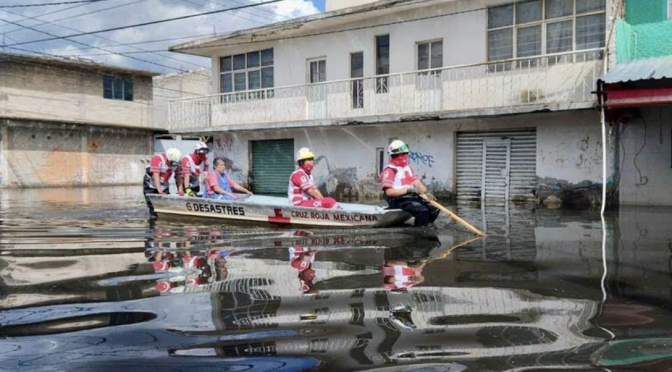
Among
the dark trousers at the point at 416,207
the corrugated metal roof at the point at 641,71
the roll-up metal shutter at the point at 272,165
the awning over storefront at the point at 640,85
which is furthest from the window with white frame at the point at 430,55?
the dark trousers at the point at 416,207

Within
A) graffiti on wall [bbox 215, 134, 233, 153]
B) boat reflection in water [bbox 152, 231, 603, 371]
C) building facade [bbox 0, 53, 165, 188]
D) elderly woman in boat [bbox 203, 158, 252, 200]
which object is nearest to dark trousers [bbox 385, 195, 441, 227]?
boat reflection in water [bbox 152, 231, 603, 371]

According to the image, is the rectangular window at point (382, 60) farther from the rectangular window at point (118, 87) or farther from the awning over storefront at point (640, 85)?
the rectangular window at point (118, 87)

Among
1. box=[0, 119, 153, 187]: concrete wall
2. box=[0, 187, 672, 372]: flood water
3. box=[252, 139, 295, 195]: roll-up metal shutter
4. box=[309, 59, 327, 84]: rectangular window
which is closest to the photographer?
box=[0, 187, 672, 372]: flood water

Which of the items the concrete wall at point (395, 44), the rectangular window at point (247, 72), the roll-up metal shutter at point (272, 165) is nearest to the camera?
the concrete wall at point (395, 44)

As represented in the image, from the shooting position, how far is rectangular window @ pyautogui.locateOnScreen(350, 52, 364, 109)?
19000mm

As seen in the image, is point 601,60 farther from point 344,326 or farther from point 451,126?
point 344,326

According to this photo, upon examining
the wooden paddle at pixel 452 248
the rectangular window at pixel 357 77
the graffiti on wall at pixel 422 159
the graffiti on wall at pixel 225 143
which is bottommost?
the wooden paddle at pixel 452 248

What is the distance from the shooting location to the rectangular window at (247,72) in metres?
21.6

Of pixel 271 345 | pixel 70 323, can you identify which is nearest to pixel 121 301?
pixel 70 323

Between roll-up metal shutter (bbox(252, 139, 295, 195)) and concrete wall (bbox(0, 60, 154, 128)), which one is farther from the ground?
concrete wall (bbox(0, 60, 154, 128))

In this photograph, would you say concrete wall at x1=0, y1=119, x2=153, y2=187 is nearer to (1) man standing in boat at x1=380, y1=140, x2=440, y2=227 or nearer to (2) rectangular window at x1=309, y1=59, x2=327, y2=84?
(2) rectangular window at x1=309, y1=59, x2=327, y2=84

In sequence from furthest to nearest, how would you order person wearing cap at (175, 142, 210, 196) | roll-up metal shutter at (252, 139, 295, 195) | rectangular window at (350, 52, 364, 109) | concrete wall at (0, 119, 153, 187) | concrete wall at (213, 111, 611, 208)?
concrete wall at (0, 119, 153, 187) → roll-up metal shutter at (252, 139, 295, 195) → rectangular window at (350, 52, 364, 109) → concrete wall at (213, 111, 611, 208) → person wearing cap at (175, 142, 210, 196)

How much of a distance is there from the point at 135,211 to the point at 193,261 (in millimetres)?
8877

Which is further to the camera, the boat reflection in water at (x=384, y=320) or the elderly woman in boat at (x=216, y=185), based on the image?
the elderly woman in boat at (x=216, y=185)
